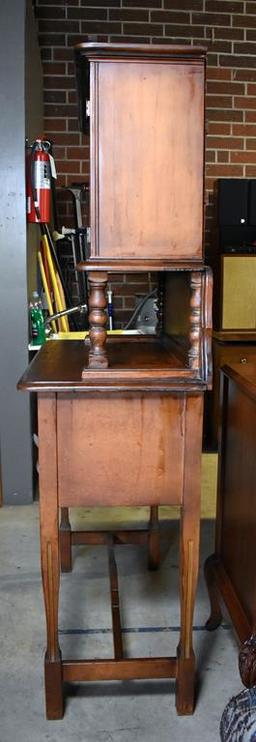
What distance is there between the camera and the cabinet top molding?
132 centimetres

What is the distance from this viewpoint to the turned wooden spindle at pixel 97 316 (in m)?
1.41

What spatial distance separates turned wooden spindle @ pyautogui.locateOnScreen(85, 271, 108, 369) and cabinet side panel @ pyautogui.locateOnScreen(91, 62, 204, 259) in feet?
0.20

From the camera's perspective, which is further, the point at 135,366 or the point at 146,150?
the point at 135,366

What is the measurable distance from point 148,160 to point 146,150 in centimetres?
2

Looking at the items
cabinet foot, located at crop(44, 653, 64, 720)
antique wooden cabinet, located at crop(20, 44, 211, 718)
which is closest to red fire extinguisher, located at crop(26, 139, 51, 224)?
antique wooden cabinet, located at crop(20, 44, 211, 718)

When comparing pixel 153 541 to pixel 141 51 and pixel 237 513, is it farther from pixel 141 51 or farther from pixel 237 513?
pixel 141 51

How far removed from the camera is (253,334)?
13.4ft

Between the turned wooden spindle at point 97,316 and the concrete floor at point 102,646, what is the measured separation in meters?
0.95

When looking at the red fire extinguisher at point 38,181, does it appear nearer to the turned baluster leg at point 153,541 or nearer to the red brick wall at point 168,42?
the red brick wall at point 168,42

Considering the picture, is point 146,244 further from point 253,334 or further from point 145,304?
point 253,334

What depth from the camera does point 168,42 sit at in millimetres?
4145

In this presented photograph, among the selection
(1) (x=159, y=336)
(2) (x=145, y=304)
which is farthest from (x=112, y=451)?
(2) (x=145, y=304)

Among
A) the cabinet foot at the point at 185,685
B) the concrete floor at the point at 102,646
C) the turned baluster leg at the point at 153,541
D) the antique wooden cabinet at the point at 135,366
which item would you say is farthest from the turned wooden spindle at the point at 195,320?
the turned baluster leg at the point at 153,541

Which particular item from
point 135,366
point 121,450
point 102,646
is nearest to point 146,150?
point 135,366
